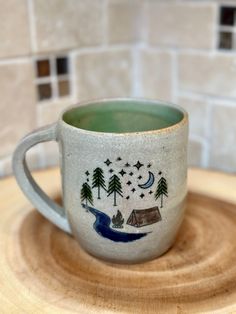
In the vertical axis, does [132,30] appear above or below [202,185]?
above

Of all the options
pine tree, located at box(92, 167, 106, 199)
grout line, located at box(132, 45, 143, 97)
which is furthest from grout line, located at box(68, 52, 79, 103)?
pine tree, located at box(92, 167, 106, 199)

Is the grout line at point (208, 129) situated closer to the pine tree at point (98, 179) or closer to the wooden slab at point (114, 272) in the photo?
the wooden slab at point (114, 272)

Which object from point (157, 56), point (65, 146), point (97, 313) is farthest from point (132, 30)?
point (97, 313)

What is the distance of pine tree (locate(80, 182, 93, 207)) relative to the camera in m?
0.39

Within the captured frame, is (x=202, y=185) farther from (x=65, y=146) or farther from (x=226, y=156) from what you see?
(x=65, y=146)

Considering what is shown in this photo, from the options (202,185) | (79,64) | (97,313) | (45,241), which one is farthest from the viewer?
(79,64)

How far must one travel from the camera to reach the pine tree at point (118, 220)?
0.39m

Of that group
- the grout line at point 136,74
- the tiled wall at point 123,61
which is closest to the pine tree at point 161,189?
the tiled wall at point 123,61

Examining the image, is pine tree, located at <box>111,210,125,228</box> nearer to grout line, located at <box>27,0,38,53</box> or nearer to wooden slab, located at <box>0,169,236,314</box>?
wooden slab, located at <box>0,169,236,314</box>

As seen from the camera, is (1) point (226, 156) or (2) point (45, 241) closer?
(2) point (45, 241)

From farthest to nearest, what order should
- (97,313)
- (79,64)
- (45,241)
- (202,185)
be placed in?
1. (79,64)
2. (202,185)
3. (45,241)
4. (97,313)

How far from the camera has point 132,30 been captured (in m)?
0.76

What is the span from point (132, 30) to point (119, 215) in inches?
18.0

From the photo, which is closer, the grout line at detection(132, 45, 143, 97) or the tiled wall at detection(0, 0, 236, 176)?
the tiled wall at detection(0, 0, 236, 176)
